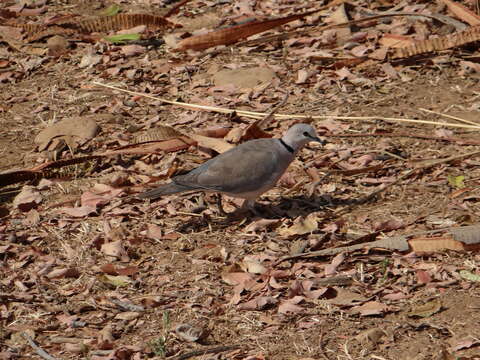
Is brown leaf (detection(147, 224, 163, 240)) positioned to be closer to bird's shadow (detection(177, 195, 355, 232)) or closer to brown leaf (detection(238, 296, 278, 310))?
bird's shadow (detection(177, 195, 355, 232))

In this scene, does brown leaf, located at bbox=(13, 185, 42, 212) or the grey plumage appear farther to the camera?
brown leaf, located at bbox=(13, 185, 42, 212)

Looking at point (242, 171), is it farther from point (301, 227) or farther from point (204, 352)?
point (204, 352)

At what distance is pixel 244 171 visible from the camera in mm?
6191

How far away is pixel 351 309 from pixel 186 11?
5.53 m

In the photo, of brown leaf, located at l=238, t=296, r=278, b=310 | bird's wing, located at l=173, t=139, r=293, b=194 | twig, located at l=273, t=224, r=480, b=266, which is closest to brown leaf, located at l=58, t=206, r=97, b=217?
bird's wing, located at l=173, t=139, r=293, b=194

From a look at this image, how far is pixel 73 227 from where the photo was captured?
618cm

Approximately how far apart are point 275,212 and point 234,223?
13.5 inches

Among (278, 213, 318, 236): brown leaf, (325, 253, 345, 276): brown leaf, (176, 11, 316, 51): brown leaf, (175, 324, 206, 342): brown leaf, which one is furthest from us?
(176, 11, 316, 51): brown leaf

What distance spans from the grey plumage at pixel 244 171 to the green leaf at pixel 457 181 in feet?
3.93

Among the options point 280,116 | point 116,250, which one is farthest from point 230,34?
point 116,250

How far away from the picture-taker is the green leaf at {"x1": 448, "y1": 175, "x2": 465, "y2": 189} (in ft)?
20.8

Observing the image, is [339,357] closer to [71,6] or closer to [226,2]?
[226,2]

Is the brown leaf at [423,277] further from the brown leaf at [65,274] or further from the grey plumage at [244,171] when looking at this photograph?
the brown leaf at [65,274]

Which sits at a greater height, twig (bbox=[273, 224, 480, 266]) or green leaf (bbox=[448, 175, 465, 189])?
twig (bbox=[273, 224, 480, 266])
